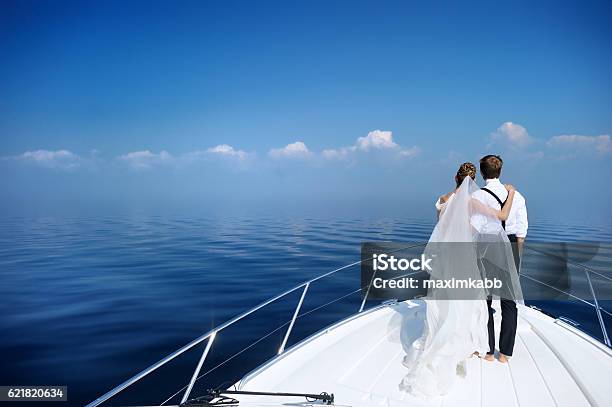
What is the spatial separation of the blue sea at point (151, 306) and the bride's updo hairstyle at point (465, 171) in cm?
234

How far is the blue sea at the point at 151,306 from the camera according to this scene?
3756mm

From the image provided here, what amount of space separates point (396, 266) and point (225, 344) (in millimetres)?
4747

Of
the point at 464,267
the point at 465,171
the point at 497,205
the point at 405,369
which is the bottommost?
the point at 405,369

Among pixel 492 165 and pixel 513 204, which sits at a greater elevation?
pixel 492 165

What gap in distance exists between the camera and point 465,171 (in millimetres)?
2787

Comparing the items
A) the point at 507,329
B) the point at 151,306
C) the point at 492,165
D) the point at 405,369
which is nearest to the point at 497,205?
the point at 492,165

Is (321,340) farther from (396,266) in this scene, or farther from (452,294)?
(396,266)

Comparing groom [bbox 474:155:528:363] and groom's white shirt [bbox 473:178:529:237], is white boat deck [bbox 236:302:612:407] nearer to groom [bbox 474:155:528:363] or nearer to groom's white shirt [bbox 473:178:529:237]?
groom [bbox 474:155:528:363]

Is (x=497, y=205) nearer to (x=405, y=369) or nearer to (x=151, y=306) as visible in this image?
A: (x=405, y=369)

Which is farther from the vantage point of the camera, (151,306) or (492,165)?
(151,306)

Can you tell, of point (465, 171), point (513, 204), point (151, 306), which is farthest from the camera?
point (151, 306)

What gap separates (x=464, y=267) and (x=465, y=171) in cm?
76

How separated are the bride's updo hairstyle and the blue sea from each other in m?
2.34

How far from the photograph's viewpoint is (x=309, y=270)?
8.32 m
